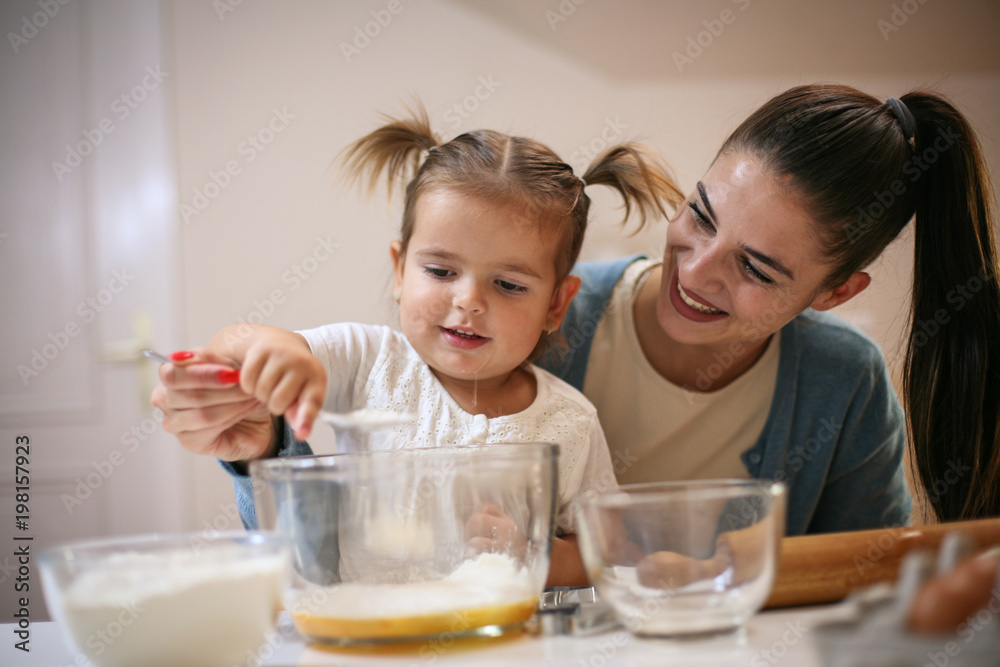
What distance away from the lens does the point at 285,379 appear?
0.60 m

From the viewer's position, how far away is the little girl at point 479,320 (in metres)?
0.96

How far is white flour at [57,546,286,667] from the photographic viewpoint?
17.1 inches

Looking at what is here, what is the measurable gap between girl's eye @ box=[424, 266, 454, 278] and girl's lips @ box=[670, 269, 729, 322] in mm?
335

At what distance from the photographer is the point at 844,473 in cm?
121

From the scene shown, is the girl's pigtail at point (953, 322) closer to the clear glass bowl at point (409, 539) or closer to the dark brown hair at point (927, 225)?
the dark brown hair at point (927, 225)

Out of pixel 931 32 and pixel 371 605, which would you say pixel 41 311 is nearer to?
pixel 371 605

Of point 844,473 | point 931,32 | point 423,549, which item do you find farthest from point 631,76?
point 423,549

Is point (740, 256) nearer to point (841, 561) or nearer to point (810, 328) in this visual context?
point (810, 328)

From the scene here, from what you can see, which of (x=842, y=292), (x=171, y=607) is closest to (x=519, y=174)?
(x=842, y=292)

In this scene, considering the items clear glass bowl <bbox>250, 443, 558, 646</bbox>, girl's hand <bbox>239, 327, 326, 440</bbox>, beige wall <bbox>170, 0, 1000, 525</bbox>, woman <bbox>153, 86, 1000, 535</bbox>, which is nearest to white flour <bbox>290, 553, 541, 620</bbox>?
clear glass bowl <bbox>250, 443, 558, 646</bbox>

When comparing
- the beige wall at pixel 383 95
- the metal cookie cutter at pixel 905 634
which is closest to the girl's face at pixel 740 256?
the metal cookie cutter at pixel 905 634

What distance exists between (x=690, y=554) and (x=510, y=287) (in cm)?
55

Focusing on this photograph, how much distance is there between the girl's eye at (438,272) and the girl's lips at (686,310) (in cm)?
33

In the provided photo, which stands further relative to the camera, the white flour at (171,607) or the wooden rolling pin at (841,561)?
the wooden rolling pin at (841,561)
